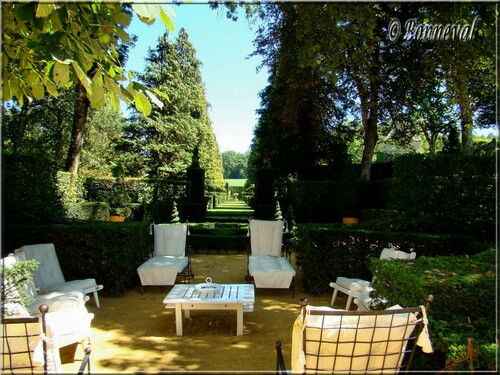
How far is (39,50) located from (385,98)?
1628cm

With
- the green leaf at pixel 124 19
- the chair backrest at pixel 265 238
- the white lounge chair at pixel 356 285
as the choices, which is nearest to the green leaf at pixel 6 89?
the green leaf at pixel 124 19

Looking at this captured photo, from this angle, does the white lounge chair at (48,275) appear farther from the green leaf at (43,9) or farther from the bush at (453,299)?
the bush at (453,299)

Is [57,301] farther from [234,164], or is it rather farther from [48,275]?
[234,164]

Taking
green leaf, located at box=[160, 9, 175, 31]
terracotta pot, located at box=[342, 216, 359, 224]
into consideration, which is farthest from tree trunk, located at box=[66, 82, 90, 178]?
green leaf, located at box=[160, 9, 175, 31]

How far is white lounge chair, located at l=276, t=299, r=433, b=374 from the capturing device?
2430 mm

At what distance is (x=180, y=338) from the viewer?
15.4 ft

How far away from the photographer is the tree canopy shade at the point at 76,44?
2824mm

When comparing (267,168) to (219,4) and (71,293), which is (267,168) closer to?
(219,4)

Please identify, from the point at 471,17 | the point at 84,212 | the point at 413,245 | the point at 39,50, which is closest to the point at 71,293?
the point at 39,50

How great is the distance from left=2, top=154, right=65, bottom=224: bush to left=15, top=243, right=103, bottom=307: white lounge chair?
1594 millimetres

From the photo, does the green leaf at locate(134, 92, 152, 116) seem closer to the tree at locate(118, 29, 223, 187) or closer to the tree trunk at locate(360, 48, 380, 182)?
the tree trunk at locate(360, 48, 380, 182)

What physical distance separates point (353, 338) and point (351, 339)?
0.05 ft

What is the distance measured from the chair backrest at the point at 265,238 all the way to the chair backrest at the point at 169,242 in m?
1.53

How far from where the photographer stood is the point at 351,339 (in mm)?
2459
